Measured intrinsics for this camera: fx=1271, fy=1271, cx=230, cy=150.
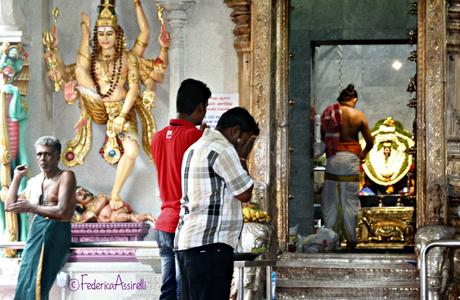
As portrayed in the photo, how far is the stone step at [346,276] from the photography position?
35.0ft

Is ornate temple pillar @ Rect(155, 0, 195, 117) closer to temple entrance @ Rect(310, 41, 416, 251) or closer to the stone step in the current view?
the stone step

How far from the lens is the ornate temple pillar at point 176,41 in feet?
37.7

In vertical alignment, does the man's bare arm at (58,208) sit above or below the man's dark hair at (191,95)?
below

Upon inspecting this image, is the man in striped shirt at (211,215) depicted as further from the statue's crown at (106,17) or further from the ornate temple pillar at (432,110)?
the statue's crown at (106,17)

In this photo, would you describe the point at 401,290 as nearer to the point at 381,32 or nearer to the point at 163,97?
the point at 163,97

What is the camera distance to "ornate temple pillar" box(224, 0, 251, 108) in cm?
1123

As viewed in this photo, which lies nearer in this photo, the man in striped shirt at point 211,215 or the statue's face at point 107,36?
the man in striped shirt at point 211,215

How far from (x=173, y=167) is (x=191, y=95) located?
462mm

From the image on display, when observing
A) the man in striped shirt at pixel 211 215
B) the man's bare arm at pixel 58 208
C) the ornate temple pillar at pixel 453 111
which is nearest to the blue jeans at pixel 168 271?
the man in striped shirt at pixel 211 215

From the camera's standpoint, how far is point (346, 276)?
10.9 m

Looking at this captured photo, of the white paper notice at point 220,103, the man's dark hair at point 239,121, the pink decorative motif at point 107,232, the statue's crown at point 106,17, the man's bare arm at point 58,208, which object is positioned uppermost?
the statue's crown at point 106,17

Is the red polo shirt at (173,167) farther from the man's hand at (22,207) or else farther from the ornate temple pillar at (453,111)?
→ the ornate temple pillar at (453,111)

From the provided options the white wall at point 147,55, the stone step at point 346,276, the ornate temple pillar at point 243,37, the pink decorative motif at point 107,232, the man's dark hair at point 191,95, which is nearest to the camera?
the man's dark hair at point 191,95

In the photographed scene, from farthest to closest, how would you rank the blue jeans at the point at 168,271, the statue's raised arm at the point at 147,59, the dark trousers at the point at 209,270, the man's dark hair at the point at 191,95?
the statue's raised arm at the point at 147,59 → the blue jeans at the point at 168,271 → the man's dark hair at the point at 191,95 → the dark trousers at the point at 209,270
